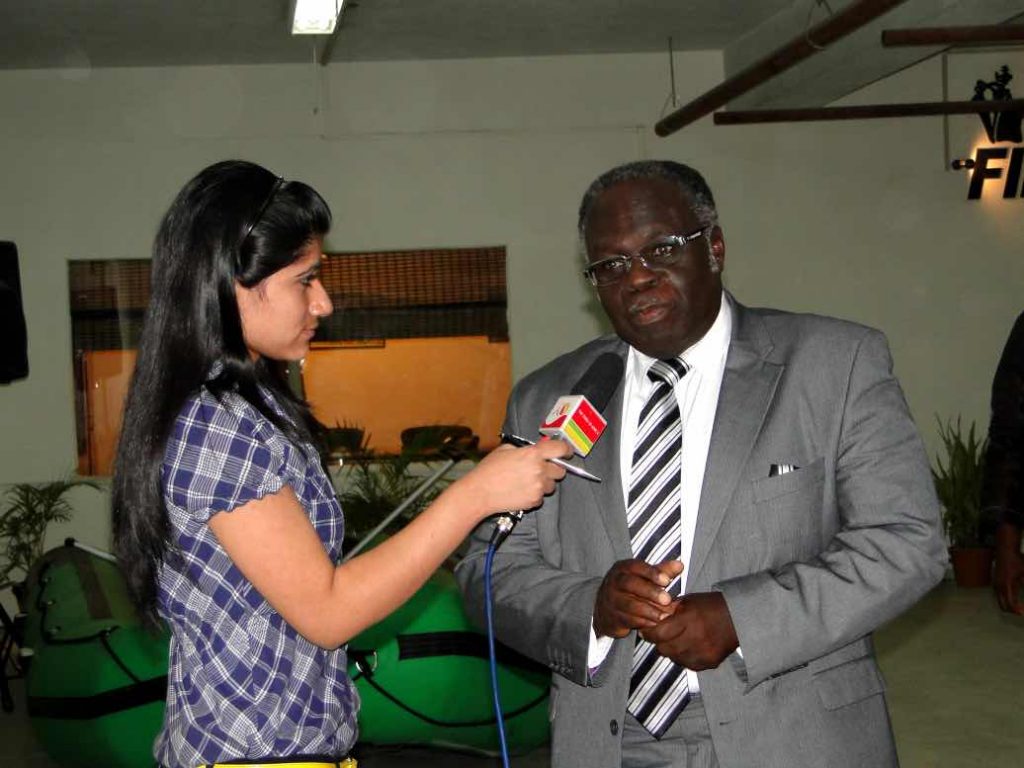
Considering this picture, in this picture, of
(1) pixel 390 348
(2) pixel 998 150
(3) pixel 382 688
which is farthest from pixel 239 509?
(2) pixel 998 150

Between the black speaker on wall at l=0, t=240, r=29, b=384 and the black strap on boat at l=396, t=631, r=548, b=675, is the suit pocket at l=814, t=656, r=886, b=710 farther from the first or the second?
the black speaker on wall at l=0, t=240, r=29, b=384

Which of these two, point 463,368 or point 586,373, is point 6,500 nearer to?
point 463,368

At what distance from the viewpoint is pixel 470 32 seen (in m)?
8.38

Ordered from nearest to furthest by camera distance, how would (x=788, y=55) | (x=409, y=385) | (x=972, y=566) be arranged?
(x=788, y=55), (x=972, y=566), (x=409, y=385)

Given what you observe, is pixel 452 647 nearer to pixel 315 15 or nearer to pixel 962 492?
pixel 315 15

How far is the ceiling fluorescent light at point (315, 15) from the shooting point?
6648 mm

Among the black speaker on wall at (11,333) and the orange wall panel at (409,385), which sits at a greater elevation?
the black speaker on wall at (11,333)

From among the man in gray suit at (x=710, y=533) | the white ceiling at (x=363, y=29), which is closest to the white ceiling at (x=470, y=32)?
the white ceiling at (x=363, y=29)

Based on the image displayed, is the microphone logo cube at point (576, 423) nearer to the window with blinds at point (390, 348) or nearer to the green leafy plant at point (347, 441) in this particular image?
the green leafy plant at point (347, 441)

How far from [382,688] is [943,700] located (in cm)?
278

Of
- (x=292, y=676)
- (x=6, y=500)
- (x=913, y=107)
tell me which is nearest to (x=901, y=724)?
(x=913, y=107)

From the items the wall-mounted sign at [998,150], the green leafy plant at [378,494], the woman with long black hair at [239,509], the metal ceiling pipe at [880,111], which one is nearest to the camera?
the woman with long black hair at [239,509]

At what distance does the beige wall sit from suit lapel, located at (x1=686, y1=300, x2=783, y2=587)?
7.22m

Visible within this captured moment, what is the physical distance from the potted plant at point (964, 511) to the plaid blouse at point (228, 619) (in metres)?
7.90
